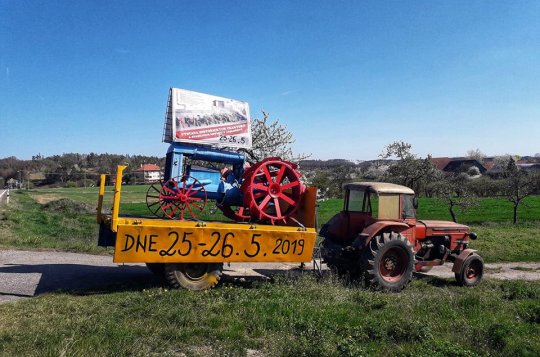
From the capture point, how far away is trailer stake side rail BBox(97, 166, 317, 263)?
7.14m

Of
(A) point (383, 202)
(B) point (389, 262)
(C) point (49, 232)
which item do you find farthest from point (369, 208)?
(C) point (49, 232)

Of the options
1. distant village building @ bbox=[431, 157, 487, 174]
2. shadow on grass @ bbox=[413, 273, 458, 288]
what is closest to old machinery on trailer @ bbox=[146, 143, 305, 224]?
shadow on grass @ bbox=[413, 273, 458, 288]

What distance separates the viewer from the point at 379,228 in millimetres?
9336

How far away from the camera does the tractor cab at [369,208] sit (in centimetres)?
978

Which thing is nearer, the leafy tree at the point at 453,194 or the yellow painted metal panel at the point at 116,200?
the yellow painted metal panel at the point at 116,200

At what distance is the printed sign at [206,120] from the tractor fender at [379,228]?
3.09 metres

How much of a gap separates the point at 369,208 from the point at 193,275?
4247mm

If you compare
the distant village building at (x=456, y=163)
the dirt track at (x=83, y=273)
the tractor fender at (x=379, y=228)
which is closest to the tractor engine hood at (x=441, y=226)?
the tractor fender at (x=379, y=228)

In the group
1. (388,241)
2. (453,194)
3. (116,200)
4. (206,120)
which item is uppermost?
(206,120)

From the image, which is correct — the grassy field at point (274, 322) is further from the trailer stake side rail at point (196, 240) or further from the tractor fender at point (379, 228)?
the tractor fender at point (379, 228)

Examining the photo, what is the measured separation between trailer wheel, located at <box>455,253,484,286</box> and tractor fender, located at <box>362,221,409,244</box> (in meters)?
1.71

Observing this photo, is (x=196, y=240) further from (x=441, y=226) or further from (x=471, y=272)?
(x=471, y=272)

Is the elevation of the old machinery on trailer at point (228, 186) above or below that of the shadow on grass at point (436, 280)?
above

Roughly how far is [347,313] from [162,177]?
484cm
